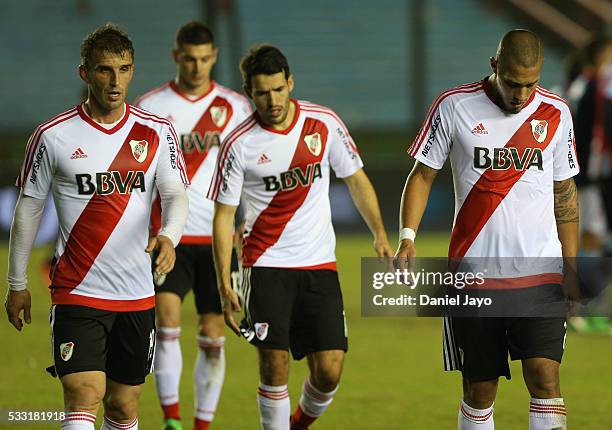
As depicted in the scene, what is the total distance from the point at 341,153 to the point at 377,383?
266 centimetres

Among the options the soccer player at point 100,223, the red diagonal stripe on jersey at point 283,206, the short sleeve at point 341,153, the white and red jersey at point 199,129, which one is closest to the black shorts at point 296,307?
the red diagonal stripe on jersey at point 283,206

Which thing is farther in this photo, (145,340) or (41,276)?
(41,276)

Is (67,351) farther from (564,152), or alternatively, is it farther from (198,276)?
(564,152)

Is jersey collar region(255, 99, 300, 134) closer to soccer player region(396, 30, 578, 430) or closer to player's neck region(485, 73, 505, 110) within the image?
soccer player region(396, 30, 578, 430)

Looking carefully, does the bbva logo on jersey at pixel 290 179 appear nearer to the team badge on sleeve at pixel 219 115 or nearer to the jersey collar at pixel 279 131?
the jersey collar at pixel 279 131

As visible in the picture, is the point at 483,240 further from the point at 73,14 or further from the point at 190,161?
the point at 73,14

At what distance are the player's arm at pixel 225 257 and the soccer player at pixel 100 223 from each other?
57cm

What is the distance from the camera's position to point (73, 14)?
2138 centimetres

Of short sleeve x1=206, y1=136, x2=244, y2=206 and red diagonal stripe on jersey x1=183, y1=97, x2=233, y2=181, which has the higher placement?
red diagonal stripe on jersey x1=183, y1=97, x2=233, y2=181

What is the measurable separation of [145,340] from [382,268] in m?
1.26

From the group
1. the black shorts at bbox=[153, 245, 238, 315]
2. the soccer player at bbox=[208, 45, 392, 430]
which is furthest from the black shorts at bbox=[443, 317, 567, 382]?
the black shorts at bbox=[153, 245, 238, 315]

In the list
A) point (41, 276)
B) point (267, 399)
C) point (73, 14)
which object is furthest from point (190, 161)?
point (73, 14)

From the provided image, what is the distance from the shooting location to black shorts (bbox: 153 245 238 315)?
24.9ft

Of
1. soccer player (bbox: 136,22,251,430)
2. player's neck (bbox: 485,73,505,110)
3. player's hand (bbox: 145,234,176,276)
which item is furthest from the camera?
soccer player (bbox: 136,22,251,430)
